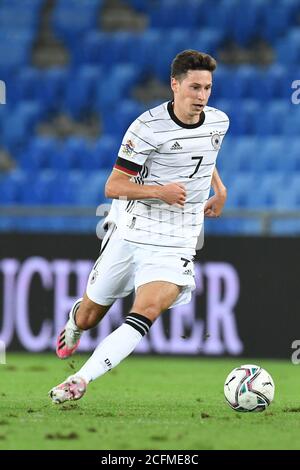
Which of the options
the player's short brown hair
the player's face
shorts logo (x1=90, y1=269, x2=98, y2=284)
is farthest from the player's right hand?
shorts logo (x1=90, y1=269, x2=98, y2=284)

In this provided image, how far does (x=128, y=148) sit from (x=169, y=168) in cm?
32

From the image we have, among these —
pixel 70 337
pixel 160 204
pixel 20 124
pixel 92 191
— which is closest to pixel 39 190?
pixel 92 191

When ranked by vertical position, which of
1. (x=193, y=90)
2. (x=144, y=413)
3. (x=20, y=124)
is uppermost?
(x=193, y=90)

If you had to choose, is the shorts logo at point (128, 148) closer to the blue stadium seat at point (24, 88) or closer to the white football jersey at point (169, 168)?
the white football jersey at point (169, 168)

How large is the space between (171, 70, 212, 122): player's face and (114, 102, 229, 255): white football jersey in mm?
146

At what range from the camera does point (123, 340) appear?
252 inches

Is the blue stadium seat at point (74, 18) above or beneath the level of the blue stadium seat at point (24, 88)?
above

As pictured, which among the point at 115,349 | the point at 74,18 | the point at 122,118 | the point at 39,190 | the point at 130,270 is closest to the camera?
the point at 115,349

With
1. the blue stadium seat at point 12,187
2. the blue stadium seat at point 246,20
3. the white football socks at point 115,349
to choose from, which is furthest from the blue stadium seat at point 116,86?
the white football socks at point 115,349

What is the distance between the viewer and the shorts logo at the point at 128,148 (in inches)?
260

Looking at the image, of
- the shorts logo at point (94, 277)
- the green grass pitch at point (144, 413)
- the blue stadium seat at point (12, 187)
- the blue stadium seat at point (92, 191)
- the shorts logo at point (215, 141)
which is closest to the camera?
the green grass pitch at point (144, 413)

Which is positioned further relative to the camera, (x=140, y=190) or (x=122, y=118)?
(x=122, y=118)

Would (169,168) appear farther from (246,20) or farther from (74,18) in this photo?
(74,18)
